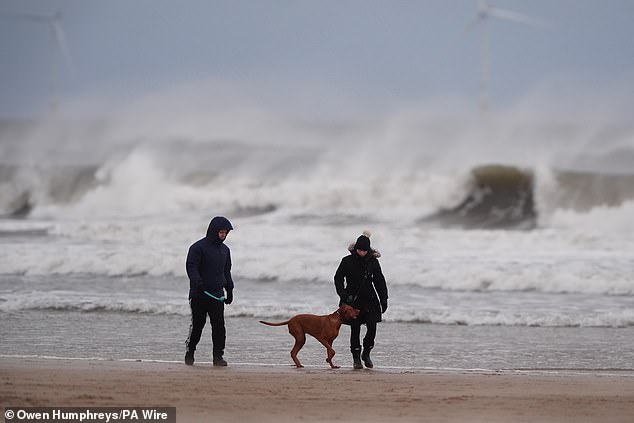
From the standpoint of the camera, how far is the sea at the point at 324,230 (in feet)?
35.6

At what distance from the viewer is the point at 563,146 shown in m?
35.8

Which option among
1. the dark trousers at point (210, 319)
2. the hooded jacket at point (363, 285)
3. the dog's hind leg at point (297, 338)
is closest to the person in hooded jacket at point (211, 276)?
the dark trousers at point (210, 319)

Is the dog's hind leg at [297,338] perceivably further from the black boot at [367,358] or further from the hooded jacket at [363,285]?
the black boot at [367,358]

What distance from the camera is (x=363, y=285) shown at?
8.61 m

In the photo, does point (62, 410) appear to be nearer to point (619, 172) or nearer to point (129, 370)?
point (129, 370)

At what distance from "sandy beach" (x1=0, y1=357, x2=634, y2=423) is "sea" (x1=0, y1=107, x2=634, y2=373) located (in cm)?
95

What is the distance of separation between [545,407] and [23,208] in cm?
3029

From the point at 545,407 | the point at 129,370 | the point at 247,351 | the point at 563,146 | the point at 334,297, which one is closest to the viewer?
the point at 545,407

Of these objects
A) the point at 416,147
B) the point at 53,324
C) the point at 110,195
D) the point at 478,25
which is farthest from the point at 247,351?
the point at 478,25

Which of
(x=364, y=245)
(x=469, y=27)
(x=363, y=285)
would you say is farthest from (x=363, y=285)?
(x=469, y=27)

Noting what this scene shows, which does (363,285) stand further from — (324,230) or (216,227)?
(324,230)

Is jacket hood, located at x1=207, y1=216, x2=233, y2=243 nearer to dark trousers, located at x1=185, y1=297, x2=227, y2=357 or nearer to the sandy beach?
dark trousers, located at x1=185, y1=297, x2=227, y2=357

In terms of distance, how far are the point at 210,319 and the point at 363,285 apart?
134cm

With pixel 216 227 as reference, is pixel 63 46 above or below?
above
